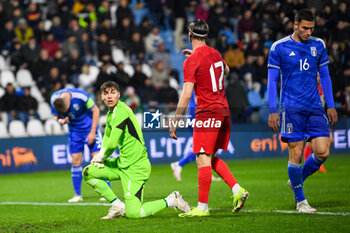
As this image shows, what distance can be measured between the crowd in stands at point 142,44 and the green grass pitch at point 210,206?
406cm

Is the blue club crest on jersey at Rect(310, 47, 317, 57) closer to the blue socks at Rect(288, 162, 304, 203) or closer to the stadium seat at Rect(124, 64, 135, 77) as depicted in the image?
the blue socks at Rect(288, 162, 304, 203)

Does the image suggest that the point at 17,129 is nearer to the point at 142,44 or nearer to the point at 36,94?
the point at 36,94

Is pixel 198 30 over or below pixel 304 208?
over

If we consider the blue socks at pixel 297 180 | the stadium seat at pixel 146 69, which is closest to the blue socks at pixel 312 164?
the blue socks at pixel 297 180

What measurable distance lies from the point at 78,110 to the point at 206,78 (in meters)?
3.81

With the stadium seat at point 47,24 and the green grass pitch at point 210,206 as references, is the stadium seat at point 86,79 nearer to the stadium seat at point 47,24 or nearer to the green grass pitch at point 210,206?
the stadium seat at point 47,24

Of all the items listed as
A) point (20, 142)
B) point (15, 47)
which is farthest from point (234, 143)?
point (15, 47)

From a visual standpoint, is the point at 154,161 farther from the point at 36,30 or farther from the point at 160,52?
the point at 36,30

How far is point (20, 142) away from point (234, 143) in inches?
229

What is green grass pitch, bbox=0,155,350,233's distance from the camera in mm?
6500

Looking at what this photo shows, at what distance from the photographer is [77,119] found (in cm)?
1051

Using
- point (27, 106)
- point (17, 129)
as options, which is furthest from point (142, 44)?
point (17, 129)

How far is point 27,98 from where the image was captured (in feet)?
58.0

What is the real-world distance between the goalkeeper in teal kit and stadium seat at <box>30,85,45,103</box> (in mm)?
11339
